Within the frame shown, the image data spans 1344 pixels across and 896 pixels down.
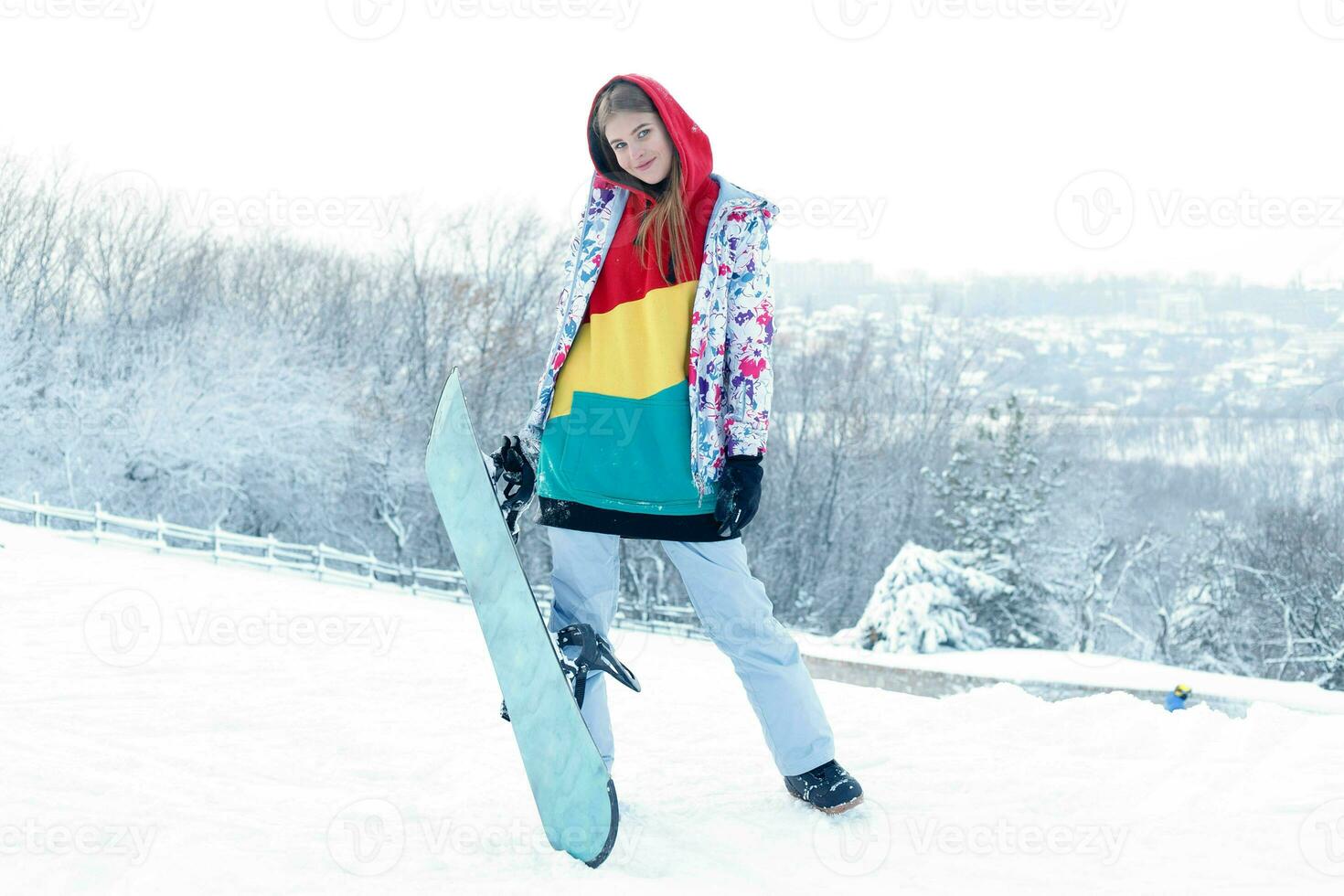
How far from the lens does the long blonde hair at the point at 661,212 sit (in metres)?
2.14

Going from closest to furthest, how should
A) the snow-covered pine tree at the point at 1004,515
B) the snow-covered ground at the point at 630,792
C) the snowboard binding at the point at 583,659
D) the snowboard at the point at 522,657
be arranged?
the snow-covered ground at the point at 630,792 < the snowboard at the point at 522,657 < the snowboard binding at the point at 583,659 < the snow-covered pine tree at the point at 1004,515

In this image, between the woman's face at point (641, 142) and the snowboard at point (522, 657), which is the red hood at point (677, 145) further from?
the snowboard at point (522, 657)

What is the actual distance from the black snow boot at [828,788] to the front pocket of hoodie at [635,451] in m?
0.68

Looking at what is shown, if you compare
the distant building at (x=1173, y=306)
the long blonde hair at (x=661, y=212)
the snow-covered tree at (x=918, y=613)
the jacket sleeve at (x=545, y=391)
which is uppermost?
the distant building at (x=1173, y=306)

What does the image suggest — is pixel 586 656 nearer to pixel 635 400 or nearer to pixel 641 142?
pixel 635 400

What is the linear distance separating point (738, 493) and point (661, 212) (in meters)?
0.65

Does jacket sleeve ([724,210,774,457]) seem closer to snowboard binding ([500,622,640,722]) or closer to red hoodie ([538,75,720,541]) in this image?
red hoodie ([538,75,720,541])

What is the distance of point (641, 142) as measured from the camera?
216cm

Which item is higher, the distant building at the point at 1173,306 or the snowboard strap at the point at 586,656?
the distant building at the point at 1173,306

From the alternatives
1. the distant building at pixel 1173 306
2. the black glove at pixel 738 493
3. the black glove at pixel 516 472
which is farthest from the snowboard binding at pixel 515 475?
the distant building at pixel 1173 306

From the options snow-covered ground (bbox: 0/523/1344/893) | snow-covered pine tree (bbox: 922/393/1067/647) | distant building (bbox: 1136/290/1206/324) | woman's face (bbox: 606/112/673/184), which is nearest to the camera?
snow-covered ground (bbox: 0/523/1344/893)

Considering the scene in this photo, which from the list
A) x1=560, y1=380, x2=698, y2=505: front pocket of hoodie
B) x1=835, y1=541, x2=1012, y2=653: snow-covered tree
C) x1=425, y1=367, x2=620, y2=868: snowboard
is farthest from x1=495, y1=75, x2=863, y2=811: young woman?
x1=835, y1=541, x2=1012, y2=653: snow-covered tree

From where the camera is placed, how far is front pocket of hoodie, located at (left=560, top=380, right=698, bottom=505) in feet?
6.82

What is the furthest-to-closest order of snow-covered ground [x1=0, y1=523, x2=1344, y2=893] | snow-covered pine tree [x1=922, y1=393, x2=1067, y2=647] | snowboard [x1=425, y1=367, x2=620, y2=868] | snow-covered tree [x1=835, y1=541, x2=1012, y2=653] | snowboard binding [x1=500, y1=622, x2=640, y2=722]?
1. snow-covered pine tree [x1=922, y1=393, x2=1067, y2=647]
2. snow-covered tree [x1=835, y1=541, x2=1012, y2=653]
3. snowboard binding [x1=500, y1=622, x2=640, y2=722]
4. snowboard [x1=425, y1=367, x2=620, y2=868]
5. snow-covered ground [x1=0, y1=523, x2=1344, y2=893]
